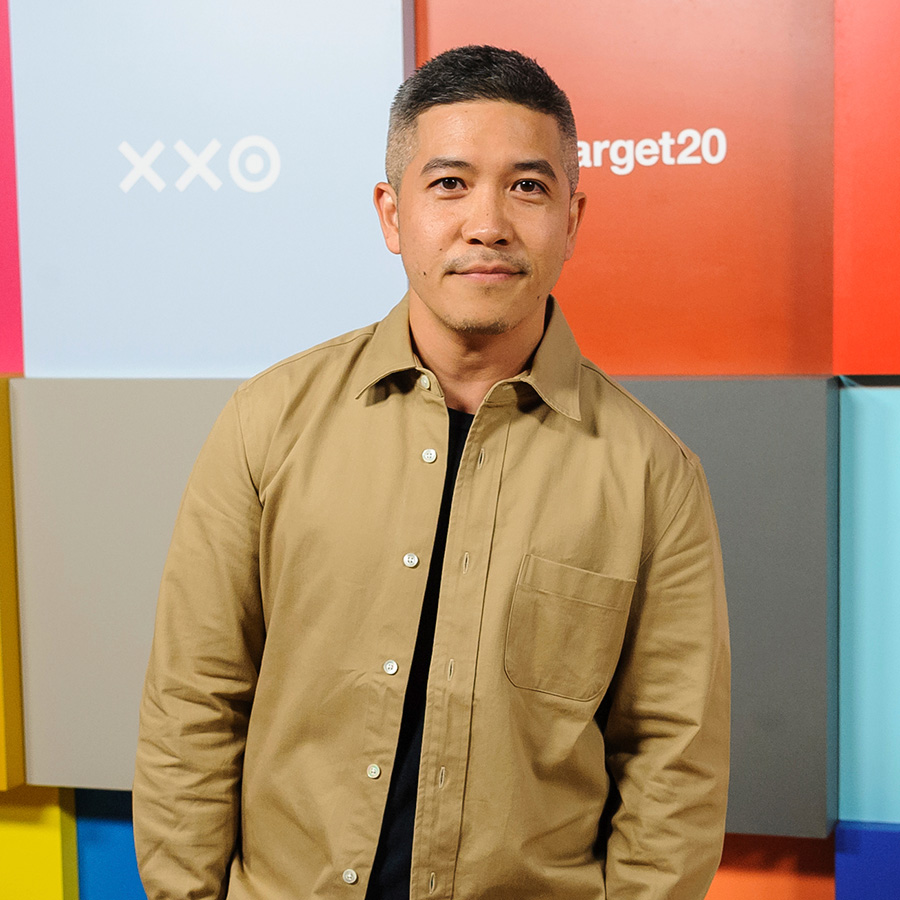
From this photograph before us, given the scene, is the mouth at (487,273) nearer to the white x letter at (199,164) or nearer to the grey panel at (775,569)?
the grey panel at (775,569)

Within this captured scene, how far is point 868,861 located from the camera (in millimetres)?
1740

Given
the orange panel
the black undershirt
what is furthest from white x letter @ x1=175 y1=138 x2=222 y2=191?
the orange panel

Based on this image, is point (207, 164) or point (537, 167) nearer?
point (537, 167)

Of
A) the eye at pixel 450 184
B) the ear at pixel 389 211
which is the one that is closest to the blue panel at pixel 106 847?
the ear at pixel 389 211

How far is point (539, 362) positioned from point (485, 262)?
0.14 m

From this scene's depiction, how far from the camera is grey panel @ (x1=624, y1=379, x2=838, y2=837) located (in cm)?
167

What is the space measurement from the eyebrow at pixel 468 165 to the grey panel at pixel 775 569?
665 mm

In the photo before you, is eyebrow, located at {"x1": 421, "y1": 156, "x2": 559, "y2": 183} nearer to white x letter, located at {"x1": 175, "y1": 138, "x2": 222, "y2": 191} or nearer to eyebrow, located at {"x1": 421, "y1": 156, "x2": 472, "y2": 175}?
eyebrow, located at {"x1": 421, "y1": 156, "x2": 472, "y2": 175}

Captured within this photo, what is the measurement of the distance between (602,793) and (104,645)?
1.10 m

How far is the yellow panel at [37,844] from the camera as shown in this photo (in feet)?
6.75

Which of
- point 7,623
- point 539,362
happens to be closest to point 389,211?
point 539,362

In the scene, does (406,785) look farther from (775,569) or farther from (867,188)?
(867,188)

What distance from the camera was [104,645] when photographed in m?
1.94

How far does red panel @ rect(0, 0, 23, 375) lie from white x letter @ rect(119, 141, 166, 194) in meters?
0.23
